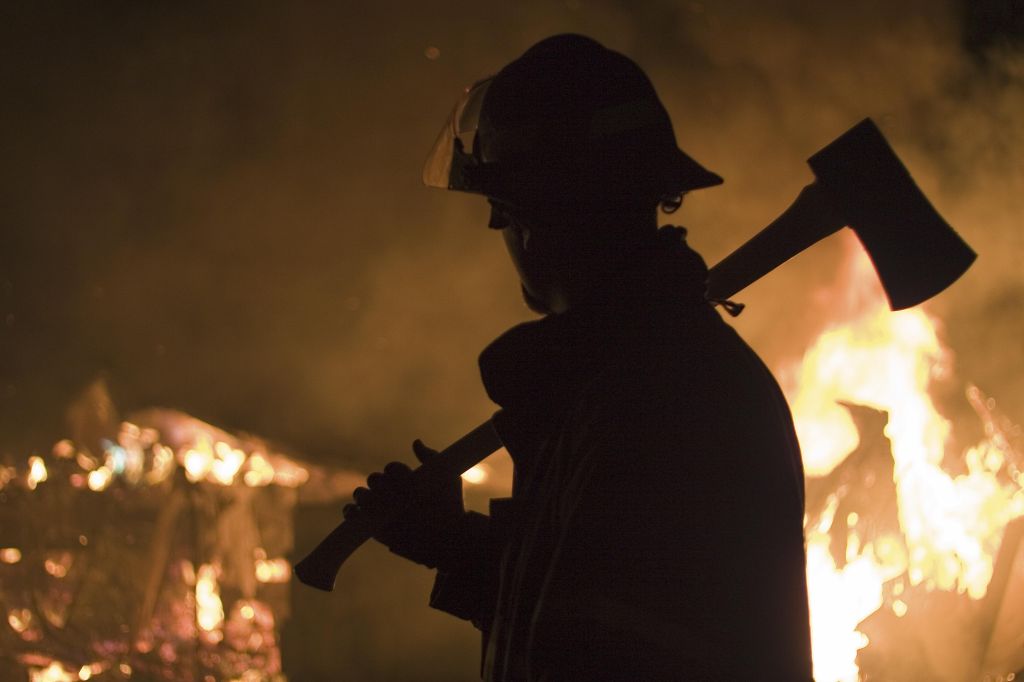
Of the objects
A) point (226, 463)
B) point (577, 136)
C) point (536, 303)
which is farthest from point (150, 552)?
point (577, 136)

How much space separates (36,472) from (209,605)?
6.33ft

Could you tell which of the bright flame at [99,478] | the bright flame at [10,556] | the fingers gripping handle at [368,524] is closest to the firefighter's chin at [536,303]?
the fingers gripping handle at [368,524]

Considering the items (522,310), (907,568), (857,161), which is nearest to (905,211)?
(857,161)

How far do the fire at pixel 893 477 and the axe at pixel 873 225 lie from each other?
320cm

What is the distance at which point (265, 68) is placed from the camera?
5.67m

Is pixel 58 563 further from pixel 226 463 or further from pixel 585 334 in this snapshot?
pixel 585 334

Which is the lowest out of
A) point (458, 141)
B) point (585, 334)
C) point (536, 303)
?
point (585, 334)

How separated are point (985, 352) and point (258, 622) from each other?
5.46m

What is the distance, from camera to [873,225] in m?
1.20

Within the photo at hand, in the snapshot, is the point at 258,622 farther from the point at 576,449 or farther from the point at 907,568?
the point at 576,449

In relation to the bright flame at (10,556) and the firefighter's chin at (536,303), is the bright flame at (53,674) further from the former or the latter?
the firefighter's chin at (536,303)

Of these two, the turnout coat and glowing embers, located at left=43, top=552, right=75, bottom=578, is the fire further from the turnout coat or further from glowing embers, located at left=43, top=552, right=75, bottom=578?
glowing embers, located at left=43, top=552, right=75, bottom=578

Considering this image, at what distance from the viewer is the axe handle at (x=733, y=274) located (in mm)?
1349

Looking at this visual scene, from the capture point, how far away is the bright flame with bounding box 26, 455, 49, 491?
271 inches
